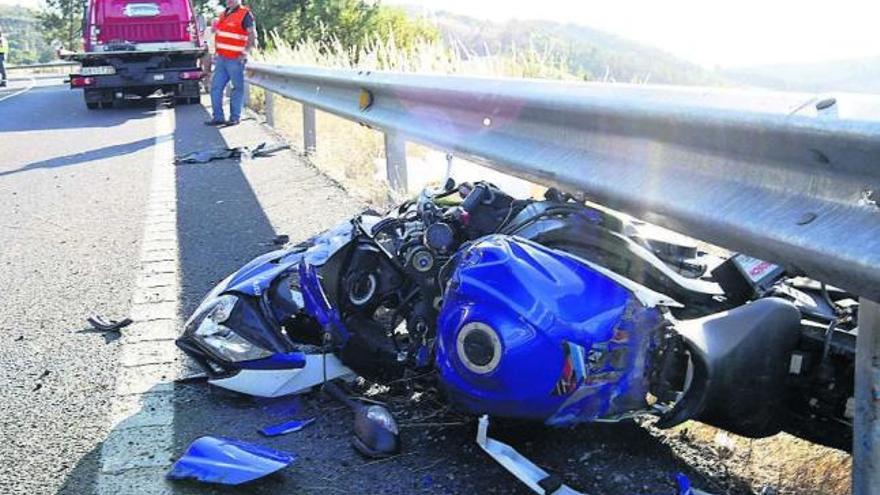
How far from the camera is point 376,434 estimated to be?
2385 millimetres

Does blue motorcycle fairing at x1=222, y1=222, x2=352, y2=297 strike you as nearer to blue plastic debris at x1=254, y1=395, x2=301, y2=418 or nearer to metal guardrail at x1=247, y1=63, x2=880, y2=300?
blue plastic debris at x1=254, y1=395, x2=301, y2=418

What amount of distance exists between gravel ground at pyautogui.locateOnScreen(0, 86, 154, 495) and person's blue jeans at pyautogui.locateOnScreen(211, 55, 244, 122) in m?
2.73

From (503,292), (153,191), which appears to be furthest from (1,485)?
(153,191)

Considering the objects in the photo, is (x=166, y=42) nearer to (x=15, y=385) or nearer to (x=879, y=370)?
(x=15, y=385)

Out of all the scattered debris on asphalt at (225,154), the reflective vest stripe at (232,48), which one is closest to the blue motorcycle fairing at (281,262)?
the scattered debris on asphalt at (225,154)

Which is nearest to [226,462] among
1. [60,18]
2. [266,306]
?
[266,306]

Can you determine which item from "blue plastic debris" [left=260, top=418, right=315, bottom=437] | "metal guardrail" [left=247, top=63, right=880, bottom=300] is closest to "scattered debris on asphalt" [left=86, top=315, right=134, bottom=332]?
"blue plastic debris" [left=260, top=418, right=315, bottom=437]

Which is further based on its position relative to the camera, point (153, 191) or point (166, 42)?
point (166, 42)

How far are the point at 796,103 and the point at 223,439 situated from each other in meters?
1.66

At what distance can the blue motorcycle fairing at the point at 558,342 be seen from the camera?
2100mm

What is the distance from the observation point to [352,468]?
2305 millimetres

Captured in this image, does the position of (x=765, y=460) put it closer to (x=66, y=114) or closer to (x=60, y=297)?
(x=60, y=297)

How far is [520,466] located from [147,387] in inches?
51.9

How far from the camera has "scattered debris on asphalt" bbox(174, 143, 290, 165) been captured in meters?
7.95
